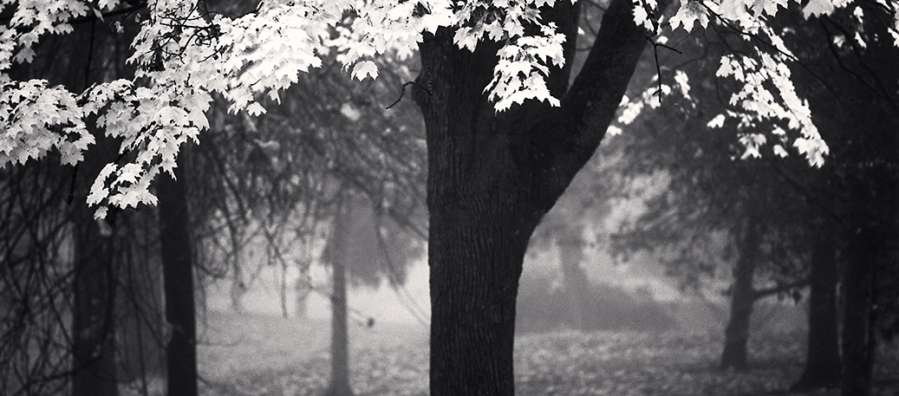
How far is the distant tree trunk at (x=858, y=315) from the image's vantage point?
26.0 feet

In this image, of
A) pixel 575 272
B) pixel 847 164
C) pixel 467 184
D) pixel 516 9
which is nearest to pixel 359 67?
pixel 516 9

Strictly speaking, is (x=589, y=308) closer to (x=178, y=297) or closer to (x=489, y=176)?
(x=178, y=297)

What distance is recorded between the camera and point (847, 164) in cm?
778

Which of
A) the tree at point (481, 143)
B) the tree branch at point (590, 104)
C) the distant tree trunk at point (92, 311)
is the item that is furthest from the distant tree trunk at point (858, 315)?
the distant tree trunk at point (92, 311)

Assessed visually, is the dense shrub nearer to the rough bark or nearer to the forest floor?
the forest floor

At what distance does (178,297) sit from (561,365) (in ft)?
28.8

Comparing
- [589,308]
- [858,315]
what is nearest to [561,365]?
[858,315]

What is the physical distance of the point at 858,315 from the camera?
8.23 meters

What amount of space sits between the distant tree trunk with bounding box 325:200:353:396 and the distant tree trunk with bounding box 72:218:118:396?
14.6 feet

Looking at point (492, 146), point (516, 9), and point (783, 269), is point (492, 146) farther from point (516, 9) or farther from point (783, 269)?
point (783, 269)

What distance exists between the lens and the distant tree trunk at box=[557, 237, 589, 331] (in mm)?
23312

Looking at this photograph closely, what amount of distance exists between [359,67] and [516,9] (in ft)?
2.85

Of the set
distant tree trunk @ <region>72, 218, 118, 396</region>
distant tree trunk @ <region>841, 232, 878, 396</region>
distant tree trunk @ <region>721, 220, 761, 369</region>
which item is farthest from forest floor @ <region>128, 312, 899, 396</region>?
distant tree trunk @ <region>72, 218, 118, 396</region>

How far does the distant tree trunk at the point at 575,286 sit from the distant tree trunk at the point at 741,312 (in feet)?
33.8
